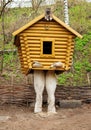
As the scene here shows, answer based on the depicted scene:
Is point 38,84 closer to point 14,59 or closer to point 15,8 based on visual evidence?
point 14,59

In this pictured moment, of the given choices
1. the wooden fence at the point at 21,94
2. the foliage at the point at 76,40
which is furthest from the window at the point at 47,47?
Result: the foliage at the point at 76,40

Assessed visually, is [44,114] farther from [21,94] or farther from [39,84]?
[21,94]

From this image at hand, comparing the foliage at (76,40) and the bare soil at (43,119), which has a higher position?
the foliage at (76,40)

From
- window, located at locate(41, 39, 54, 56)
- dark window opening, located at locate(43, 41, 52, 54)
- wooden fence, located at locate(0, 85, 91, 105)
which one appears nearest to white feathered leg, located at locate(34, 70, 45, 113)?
window, located at locate(41, 39, 54, 56)

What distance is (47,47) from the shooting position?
31.3 feet

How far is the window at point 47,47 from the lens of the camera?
883 centimetres

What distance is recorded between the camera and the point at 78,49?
14297 millimetres

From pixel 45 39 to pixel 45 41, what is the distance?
6cm

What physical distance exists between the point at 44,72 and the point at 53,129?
81.2 inches

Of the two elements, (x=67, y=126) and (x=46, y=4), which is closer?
(x=67, y=126)

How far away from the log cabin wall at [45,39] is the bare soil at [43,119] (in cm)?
124

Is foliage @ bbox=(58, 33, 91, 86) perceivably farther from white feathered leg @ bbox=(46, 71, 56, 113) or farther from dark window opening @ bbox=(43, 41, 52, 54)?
white feathered leg @ bbox=(46, 71, 56, 113)

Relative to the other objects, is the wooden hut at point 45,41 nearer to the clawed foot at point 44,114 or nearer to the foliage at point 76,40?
the clawed foot at point 44,114

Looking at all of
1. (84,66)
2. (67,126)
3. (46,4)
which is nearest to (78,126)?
(67,126)
